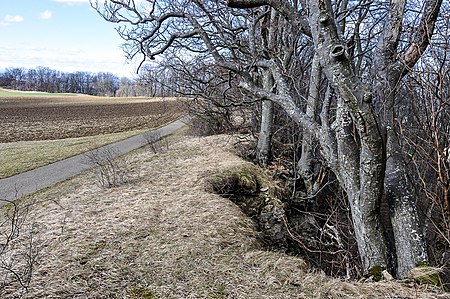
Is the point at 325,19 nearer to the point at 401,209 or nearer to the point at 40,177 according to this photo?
the point at 401,209

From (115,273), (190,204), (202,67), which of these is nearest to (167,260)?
(115,273)

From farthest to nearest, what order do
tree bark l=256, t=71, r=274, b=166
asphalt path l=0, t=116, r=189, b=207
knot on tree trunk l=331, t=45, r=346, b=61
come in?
tree bark l=256, t=71, r=274, b=166 → asphalt path l=0, t=116, r=189, b=207 → knot on tree trunk l=331, t=45, r=346, b=61

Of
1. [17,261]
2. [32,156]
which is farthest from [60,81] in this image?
[17,261]

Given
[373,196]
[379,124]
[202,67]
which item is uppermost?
[202,67]

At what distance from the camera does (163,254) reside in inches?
171

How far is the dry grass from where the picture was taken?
3.46m

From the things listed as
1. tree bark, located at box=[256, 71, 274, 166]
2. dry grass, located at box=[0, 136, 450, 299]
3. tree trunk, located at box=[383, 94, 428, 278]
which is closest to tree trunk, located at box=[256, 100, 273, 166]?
tree bark, located at box=[256, 71, 274, 166]

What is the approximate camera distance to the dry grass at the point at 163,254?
11.3 ft

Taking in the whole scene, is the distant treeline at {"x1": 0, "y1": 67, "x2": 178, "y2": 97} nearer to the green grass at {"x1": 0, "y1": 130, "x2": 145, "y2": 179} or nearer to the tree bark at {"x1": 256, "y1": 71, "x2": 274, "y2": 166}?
the green grass at {"x1": 0, "y1": 130, "x2": 145, "y2": 179}

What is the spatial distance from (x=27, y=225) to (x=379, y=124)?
547 cm

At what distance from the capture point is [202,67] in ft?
33.1

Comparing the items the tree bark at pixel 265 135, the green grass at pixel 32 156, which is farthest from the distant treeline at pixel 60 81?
the tree bark at pixel 265 135

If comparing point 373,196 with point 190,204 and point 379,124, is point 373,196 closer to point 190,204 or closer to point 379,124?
point 379,124

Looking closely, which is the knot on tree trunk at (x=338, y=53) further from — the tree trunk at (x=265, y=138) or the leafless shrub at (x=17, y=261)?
the tree trunk at (x=265, y=138)
